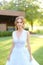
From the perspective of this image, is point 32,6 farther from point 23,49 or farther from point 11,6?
point 23,49

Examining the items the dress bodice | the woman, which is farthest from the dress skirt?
the dress bodice

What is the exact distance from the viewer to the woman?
12.4 ft

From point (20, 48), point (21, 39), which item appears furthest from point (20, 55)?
point (21, 39)

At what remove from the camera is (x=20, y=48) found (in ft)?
13.1

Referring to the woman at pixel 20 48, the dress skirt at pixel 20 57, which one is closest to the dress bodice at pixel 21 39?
the woman at pixel 20 48

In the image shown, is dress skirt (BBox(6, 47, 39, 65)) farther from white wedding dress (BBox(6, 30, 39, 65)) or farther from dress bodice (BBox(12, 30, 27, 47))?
dress bodice (BBox(12, 30, 27, 47))

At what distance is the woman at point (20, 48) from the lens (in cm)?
377

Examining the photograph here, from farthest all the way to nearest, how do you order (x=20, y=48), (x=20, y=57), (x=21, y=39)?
(x=20, y=57) < (x=20, y=48) < (x=21, y=39)

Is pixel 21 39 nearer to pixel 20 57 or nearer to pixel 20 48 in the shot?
pixel 20 48

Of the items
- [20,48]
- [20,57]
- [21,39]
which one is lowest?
[20,57]

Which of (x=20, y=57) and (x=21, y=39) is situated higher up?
(x=21, y=39)

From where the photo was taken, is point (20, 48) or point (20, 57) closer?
point (20, 48)

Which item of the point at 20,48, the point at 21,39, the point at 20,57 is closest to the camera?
the point at 21,39

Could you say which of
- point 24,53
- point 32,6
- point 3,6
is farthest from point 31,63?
point 3,6
